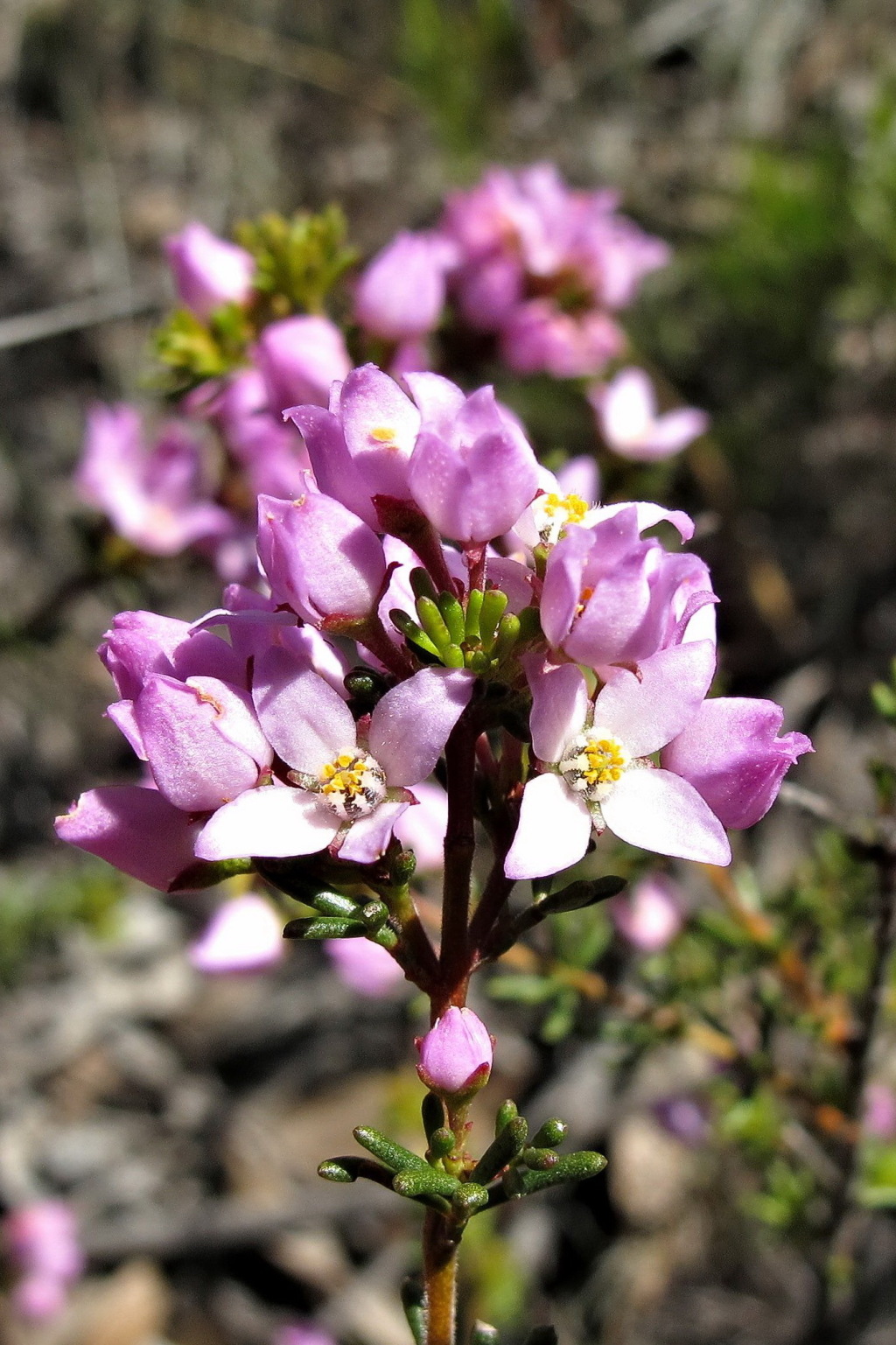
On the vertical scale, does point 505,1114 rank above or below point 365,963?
above

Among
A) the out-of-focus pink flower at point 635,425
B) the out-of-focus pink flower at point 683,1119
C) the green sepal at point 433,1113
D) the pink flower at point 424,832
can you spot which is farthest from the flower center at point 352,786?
the out-of-focus pink flower at point 683,1119

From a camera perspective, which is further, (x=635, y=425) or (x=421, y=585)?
(x=635, y=425)

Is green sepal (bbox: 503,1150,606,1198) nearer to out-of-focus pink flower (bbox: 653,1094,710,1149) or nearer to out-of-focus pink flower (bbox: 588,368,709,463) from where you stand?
out-of-focus pink flower (bbox: 588,368,709,463)

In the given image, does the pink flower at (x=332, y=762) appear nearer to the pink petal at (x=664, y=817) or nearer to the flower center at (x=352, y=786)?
the flower center at (x=352, y=786)

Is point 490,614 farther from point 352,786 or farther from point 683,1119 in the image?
point 683,1119

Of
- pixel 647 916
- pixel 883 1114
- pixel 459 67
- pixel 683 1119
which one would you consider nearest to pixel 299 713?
pixel 647 916

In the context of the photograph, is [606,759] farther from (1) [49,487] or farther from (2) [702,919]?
(1) [49,487]
